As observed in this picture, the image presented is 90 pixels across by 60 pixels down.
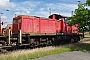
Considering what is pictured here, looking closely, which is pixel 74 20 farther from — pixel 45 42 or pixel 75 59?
pixel 75 59

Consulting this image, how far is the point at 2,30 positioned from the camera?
15.9m

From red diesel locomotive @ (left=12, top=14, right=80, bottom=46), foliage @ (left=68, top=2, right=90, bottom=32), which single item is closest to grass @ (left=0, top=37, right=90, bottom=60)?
red diesel locomotive @ (left=12, top=14, right=80, bottom=46)

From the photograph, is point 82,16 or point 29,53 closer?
point 29,53

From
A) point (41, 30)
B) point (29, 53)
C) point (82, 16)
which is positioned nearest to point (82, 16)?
point (82, 16)

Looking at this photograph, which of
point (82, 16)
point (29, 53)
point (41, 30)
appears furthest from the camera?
point (41, 30)

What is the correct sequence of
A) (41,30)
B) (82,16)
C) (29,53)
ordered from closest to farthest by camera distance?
(29,53) → (82,16) → (41,30)

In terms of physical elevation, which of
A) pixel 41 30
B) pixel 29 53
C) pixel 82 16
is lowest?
pixel 29 53

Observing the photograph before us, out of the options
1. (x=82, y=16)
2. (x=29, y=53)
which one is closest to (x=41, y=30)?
(x=82, y=16)

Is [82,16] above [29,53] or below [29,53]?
above

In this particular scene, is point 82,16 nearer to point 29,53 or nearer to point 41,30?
point 41,30

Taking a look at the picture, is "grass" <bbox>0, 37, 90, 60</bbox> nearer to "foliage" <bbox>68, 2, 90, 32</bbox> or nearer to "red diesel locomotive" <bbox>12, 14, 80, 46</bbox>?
"red diesel locomotive" <bbox>12, 14, 80, 46</bbox>

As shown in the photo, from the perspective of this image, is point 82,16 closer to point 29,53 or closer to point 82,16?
point 82,16

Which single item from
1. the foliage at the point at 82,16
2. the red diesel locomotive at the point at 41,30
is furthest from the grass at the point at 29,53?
the foliage at the point at 82,16

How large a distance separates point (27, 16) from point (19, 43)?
3.22 metres
